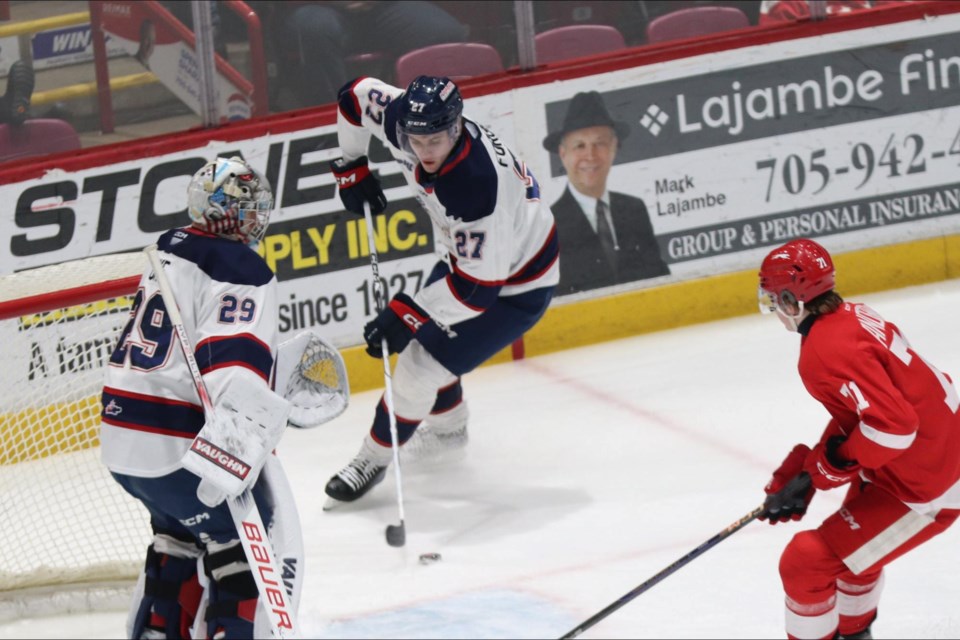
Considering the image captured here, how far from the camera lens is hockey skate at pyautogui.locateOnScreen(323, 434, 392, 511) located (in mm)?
4539

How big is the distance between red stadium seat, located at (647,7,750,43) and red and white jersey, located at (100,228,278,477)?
321 cm

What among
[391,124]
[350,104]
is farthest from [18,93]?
[391,124]

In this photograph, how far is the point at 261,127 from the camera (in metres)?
5.30

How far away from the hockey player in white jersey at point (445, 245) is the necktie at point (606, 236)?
48.6 inches

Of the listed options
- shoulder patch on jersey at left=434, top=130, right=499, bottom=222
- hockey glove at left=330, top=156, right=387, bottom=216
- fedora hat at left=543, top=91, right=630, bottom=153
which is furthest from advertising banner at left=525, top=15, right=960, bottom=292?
shoulder patch on jersey at left=434, top=130, right=499, bottom=222

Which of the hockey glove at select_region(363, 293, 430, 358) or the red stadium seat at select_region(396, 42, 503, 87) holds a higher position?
the red stadium seat at select_region(396, 42, 503, 87)

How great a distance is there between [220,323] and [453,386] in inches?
79.4

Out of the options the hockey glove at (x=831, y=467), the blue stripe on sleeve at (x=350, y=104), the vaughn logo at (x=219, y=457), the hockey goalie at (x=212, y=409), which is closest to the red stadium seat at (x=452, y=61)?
the blue stripe on sleeve at (x=350, y=104)

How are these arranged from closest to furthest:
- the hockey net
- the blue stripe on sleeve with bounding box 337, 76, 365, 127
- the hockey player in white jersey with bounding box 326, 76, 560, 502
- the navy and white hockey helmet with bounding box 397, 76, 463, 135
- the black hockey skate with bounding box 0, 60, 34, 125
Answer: the hockey net, the navy and white hockey helmet with bounding box 397, 76, 463, 135, the hockey player in white jersey with bounding box 326, 76, 560, 502, the blue stripe on sleeve with bounding box 337, 76, 365, 127, the black hockey skate with bounding box 0, 60, 34, 125

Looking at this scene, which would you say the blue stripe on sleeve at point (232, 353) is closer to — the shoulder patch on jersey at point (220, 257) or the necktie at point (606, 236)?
the shoulder patch on jersey at point (220, 257)

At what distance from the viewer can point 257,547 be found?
2865mm

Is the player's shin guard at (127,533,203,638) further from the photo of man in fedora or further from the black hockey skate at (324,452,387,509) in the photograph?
the photo of man in fedora

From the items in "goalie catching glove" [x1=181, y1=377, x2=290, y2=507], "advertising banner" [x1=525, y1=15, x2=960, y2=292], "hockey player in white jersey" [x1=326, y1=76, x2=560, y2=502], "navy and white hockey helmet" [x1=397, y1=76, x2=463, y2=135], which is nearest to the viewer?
"goalie catching glove" [x1=181, y1=377, x2=290, y2=507]

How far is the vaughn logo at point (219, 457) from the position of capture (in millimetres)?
2734
